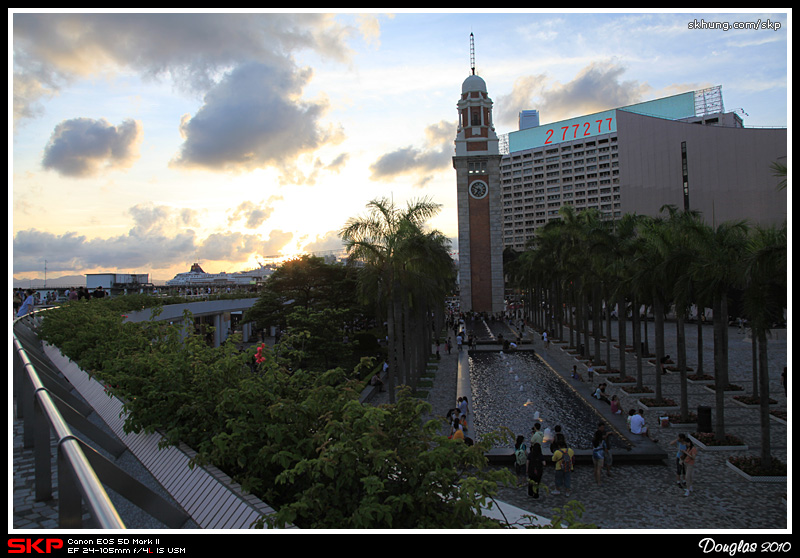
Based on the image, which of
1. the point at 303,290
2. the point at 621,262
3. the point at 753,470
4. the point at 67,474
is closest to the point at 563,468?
the point at 753,470

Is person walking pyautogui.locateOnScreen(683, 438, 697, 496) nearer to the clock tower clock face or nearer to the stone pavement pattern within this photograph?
the stone pavement pattern

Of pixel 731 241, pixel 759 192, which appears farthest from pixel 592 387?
pixel 759 192

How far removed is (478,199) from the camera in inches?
2564

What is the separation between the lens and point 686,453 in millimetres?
9625

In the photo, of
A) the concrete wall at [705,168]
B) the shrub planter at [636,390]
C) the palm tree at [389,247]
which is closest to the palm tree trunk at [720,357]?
the shrub planter at [636,390]

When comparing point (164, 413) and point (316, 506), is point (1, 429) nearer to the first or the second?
point (164, 413)

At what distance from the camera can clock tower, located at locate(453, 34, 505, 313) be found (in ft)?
212

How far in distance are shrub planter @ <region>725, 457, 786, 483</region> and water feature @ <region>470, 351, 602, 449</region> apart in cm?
306

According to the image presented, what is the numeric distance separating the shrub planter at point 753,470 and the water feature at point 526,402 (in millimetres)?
3065

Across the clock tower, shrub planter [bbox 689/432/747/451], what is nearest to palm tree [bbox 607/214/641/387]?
shrub planter [bbox 689/432/747/451]
